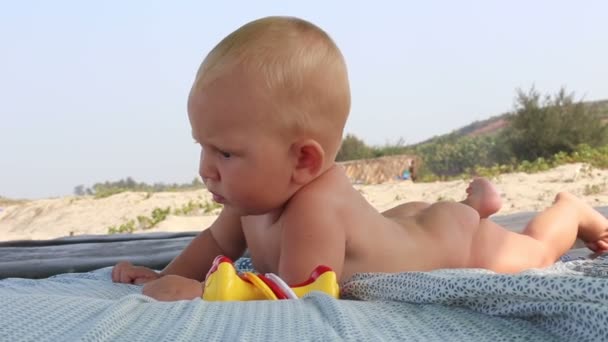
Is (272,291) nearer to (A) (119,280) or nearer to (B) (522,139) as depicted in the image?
(A) (119,280)

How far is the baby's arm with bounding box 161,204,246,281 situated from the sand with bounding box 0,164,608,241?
13.1ft

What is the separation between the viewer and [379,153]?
12016mm

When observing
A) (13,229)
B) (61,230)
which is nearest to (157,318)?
(61,230)

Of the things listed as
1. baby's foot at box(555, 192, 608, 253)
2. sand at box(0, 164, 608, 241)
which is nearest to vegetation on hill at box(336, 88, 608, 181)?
sand at box(0, 164, 608, 241)

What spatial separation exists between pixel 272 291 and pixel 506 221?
5.86 ft

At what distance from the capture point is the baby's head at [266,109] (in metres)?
1.20

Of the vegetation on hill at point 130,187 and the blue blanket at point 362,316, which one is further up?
the blue blanket at point 362,316

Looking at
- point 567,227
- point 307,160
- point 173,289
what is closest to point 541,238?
point 567,227

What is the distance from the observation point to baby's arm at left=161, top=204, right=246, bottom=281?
1641 mm

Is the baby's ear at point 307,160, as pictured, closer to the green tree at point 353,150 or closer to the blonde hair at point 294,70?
the blonde hair at point 294,70

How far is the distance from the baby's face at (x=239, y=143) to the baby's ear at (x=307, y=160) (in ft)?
0.06

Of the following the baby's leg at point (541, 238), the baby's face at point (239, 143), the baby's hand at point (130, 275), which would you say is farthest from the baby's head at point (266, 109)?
the baby's leg at point (541, 238)

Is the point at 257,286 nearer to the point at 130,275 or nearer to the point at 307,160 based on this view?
the point at 307,160

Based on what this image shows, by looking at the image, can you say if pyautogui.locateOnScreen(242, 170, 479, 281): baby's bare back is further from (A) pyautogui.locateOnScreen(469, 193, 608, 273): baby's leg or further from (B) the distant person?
(B) the distant person
